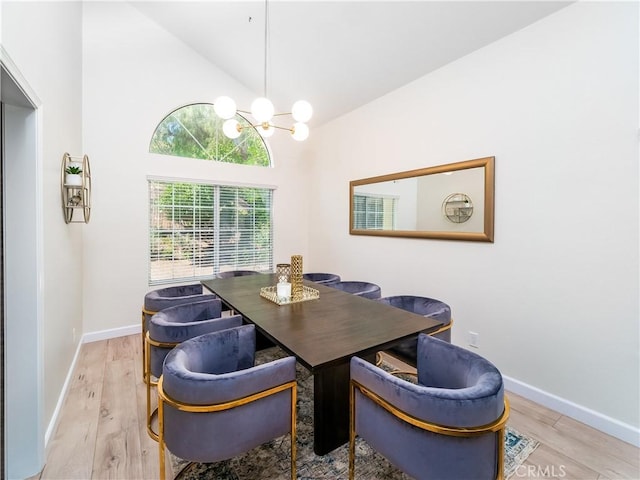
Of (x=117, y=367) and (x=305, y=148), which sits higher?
(x=305, y=148)

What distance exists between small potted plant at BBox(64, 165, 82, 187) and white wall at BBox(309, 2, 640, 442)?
330 cm

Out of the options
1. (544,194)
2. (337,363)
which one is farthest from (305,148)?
(337,363)

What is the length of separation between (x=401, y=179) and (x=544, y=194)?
1.47 metres

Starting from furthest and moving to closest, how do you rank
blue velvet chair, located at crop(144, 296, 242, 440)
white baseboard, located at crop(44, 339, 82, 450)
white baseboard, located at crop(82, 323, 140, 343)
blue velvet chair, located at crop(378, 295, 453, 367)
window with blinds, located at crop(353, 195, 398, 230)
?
window with blinds, located at crop(353, 195, 398, 230) < white baseboard, located at crop(82, 323, 140, 343) < blue velvet chair, located at crop(378, 295, 453, 367) < blue velvet chair, located at crop(144, 296, 242, 440) < white baseboard, located at crop(44, 339, 82, 450)

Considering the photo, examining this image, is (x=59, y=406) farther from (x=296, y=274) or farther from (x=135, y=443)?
(x=296, y=274)

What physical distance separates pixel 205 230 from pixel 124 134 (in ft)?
5.15

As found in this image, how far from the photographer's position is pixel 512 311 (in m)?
2.51

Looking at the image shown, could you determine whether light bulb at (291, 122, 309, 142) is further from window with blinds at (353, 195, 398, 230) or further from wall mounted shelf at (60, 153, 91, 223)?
wall mounted shelf at (60, 153, 91, 223)

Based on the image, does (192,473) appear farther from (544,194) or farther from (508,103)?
(508,103)

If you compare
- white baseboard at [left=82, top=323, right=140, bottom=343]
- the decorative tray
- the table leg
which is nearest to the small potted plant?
the decorative tray

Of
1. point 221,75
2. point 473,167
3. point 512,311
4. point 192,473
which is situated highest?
point 221,75

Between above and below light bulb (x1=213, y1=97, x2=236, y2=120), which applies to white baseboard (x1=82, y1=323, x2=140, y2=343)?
below

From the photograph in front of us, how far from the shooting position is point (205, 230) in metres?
4.37

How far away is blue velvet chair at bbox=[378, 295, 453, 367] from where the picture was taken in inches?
81.9
